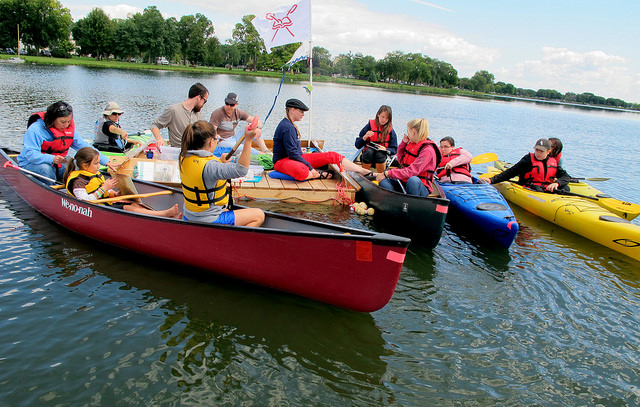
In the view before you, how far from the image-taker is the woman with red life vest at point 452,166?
28.8ft

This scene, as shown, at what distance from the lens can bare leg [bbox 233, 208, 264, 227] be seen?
5.10 m

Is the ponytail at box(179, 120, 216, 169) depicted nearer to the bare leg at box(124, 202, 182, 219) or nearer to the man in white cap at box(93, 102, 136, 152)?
the bare leg at box(124, 202, 182, 219)

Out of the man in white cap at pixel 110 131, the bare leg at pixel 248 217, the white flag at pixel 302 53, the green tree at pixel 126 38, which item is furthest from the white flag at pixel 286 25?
the green tree at pixel 126 38

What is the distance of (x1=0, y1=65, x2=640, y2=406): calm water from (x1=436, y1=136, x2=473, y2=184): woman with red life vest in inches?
83.2

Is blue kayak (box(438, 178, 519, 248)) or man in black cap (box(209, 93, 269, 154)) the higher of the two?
man in black cap (box(209, 93, 269, 154))

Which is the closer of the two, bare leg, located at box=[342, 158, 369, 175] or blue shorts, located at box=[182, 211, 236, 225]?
blue shorts, located at box=[182, 211, 236, 225]

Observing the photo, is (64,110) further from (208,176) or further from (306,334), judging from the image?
(306,334)

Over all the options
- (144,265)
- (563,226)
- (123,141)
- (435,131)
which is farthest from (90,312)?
(435,131)

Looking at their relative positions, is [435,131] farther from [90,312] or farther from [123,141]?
[90,312]

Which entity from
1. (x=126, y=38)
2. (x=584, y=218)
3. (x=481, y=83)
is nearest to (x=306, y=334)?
(x=584, y=218)

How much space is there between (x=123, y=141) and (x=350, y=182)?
18.1ft

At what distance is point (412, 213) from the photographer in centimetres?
692

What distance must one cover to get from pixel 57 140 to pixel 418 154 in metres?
6.06

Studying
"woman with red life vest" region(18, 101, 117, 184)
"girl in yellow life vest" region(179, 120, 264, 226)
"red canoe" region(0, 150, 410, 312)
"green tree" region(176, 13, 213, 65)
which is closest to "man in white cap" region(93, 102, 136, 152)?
"woman with red life vest" region(18, 101, 117, 184)
